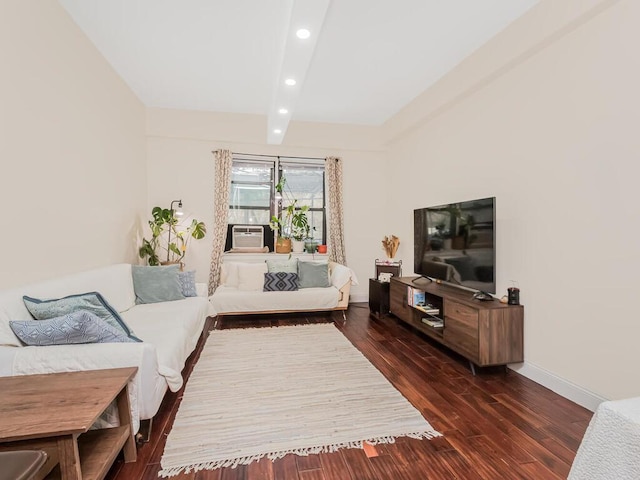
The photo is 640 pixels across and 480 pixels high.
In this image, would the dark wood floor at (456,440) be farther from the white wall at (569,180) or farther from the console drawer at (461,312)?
the console drawer at (461,312)

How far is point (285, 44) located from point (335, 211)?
3020 mm

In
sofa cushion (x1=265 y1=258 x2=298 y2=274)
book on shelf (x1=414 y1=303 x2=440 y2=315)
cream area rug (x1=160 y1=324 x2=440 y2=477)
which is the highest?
sofa cushion (x1=265 y1=258 x2=298 y2=274)

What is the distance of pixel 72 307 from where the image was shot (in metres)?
2.05

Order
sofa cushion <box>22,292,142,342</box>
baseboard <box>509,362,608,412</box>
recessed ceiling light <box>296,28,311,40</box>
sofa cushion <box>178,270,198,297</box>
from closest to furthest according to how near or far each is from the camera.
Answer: sofa cushion <box>22,292,142,342</box> < baseboard <box>509,362,608,412</box> < recessed ceiling light <box>296,28,311,40</box> < sofa cushion <box>178,270,198,297</box>

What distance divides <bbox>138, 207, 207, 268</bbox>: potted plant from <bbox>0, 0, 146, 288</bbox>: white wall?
0.65 meters

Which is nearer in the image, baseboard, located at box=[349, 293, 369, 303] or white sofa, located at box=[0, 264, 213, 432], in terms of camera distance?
white sofa, located at box=[0, 264, 213, 432]

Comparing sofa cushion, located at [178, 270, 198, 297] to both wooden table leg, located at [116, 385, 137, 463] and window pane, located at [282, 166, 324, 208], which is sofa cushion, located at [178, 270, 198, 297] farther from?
window pane, located at [282, 166, 324, 208]

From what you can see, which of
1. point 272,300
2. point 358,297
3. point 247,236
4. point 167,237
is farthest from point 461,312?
point 167,237

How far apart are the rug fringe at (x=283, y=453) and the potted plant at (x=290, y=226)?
3.69 metres

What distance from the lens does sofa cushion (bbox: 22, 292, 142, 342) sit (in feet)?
6.56

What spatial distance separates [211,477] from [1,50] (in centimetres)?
276

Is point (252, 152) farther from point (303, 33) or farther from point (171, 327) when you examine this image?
point (171, 327)

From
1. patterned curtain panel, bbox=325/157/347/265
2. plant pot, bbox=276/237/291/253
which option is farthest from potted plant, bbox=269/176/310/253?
patterned curtain panel, bbox=325/157/347/265

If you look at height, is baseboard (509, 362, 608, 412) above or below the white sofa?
below
